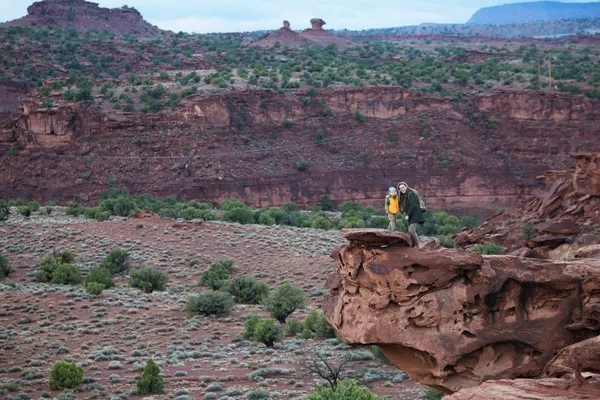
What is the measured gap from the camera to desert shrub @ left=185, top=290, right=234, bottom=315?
28.6 m

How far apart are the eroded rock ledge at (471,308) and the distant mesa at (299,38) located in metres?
85.7

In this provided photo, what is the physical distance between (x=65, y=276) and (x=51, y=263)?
194 cm

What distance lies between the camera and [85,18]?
10931 cm

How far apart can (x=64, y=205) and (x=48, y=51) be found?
27.4m

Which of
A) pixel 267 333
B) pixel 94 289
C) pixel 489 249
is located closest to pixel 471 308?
pixel 267 333

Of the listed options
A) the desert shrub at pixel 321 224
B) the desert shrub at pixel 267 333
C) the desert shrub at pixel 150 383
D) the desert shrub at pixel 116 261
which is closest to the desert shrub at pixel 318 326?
the desert shrub at pixel 267 333

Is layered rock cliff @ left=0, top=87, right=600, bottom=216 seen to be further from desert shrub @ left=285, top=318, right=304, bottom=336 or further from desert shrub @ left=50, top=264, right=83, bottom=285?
desert shrub @ left=285, top=318, right=304, bottom=336

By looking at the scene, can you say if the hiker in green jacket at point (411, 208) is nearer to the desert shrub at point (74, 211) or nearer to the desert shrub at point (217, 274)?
the desert shrub at point (217, 274)

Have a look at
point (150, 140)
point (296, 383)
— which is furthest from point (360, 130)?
point (296, 383)

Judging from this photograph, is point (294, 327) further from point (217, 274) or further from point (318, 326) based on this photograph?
point (217, 274)

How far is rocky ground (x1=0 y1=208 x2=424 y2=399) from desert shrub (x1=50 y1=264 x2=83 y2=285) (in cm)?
95

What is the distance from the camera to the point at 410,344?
45.1 ft

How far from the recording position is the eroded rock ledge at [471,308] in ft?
44.5

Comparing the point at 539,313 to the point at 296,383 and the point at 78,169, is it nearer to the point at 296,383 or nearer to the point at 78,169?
the point at 296,383
